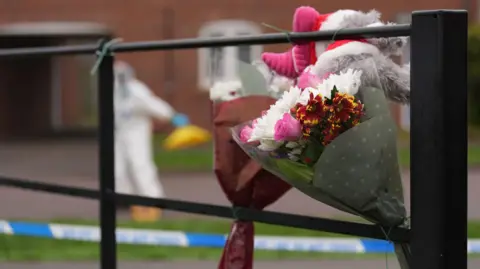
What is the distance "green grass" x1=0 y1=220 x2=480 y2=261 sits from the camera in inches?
244

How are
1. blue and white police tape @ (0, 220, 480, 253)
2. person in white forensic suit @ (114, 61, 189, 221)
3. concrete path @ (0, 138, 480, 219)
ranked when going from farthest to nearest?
person in white forensic suit @ (114, 61, 189, 221) < concrete path @ (0, 138, 480, 219) < blue and white police tape @ (0, 220, 480, 253)

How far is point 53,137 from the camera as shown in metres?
22.1

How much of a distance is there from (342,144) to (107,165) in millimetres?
1417

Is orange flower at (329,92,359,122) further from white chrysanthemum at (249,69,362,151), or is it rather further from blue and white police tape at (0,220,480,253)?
blue and white police tape at (0,220,480,253)

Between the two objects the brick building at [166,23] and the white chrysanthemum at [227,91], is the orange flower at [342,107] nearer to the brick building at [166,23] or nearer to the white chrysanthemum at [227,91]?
the white chrysanthemum at [227,91]

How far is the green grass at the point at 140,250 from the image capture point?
6.20 meters

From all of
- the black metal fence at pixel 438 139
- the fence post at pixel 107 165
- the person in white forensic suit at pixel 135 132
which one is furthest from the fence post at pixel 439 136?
the person in white forensic suit at pixel 135 132

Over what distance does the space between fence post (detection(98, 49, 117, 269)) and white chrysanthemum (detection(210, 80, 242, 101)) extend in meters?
0.54

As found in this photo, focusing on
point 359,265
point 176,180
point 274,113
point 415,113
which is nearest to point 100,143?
point 274,113

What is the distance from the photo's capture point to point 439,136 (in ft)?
6.66

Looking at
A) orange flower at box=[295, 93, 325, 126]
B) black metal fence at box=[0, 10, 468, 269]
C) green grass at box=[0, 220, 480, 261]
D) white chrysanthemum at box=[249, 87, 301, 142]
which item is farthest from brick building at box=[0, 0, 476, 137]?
black metal fence at box=[0, 10, 468, 269]

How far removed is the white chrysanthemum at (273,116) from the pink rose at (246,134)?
0.31 feet

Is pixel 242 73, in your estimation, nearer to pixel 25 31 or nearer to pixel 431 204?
pixel 431 204

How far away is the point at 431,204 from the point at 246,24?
59.3ft
